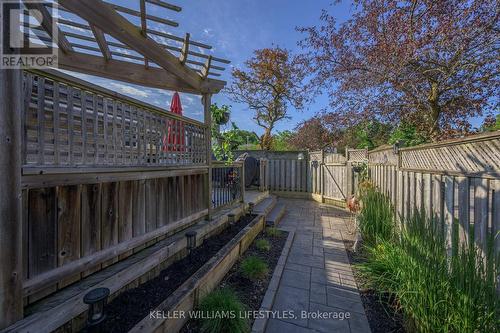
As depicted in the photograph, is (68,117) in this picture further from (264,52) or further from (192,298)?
(264,52)

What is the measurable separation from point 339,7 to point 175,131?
15.7ft

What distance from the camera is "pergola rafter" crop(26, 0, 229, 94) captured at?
6.38ft

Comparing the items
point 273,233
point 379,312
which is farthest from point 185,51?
point 379,312

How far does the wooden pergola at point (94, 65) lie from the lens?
4.08 ft

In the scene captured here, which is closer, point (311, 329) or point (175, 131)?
point (311, 329)

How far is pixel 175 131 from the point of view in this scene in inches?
116

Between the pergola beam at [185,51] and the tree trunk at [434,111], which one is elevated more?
the pergola beam at [185,51]

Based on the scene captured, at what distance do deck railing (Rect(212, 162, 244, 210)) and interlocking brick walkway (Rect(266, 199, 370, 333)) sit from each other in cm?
155

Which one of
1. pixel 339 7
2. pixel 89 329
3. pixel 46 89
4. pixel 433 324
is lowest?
pixel 433 324

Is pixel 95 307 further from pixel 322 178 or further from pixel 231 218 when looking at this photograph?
pixel 322 178

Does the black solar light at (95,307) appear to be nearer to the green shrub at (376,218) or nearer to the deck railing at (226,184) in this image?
the deck railing at (226,184)

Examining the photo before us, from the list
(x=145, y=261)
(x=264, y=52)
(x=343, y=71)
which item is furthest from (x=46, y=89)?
(x=264, y=52)

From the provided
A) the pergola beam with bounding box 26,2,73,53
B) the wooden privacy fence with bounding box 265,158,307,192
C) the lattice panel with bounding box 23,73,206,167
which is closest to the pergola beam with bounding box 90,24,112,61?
the pergola beam with bounding box 26,2,73,53

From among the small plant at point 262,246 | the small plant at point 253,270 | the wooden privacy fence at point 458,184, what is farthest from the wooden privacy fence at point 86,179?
the wooden privacy fence at point 458,184
